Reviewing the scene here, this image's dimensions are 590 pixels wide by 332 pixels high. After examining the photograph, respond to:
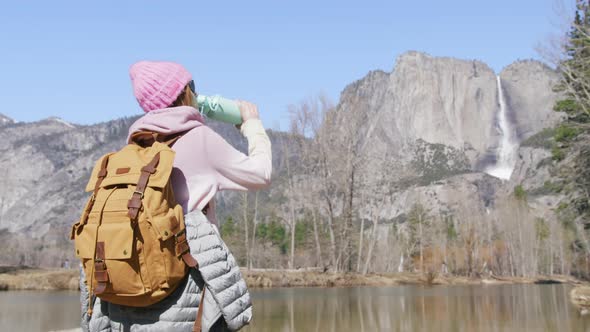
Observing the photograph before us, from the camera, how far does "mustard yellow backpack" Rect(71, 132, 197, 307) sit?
1.47 metres

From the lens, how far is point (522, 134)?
180 m

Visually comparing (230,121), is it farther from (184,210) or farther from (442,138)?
(442,138)

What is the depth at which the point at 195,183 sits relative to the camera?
173 centimetres

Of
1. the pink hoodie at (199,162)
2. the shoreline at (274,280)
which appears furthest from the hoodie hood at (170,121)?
the shoreline at (274,280)

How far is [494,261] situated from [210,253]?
63.5m

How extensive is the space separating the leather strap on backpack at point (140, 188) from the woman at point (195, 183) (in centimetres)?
17

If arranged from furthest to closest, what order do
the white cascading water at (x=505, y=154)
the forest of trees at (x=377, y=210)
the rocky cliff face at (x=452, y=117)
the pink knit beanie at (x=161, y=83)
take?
the white cascading water at (x=505, y=154) → the rocky cliff face at (x=452, y=117) → the forest of trees at (x=377, y=210) → the pink knit beanie at (x=161, y=83)

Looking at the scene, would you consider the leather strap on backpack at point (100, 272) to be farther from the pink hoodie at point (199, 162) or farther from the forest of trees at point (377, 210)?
the forest of trees at point (377, 210)

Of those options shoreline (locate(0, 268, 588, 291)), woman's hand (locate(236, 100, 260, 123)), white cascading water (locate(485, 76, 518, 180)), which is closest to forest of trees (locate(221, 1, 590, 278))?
shoreline (locate(0, 268, 588, 291))

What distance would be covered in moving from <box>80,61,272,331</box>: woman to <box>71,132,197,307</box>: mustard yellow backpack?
0.19 feet

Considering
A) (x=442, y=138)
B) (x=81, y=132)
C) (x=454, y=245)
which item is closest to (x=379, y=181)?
(x=454, y=245)

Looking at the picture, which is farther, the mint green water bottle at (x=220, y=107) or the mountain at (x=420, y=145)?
the mountain at (x=420, y=145)

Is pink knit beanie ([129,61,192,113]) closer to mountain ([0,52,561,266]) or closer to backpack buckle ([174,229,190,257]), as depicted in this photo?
backpack buckle ([174,229,190,257])

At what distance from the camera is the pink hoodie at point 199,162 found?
1.70 m
